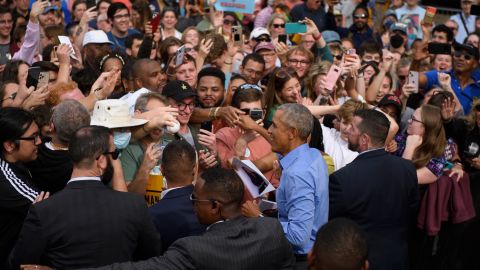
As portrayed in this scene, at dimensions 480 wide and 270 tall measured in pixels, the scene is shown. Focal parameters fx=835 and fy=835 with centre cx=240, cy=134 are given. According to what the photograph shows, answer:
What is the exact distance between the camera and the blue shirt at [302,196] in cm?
535

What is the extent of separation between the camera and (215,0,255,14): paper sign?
11.7 metres

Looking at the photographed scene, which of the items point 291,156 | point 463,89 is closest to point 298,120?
point 291,156

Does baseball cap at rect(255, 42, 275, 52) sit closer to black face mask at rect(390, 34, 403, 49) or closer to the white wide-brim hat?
black face mask at rect(390, 34, 403, 49)

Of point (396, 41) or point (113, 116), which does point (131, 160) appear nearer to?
point (113, 116)

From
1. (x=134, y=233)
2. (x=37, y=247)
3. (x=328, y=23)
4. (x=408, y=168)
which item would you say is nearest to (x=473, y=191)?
(x=408, y=168)

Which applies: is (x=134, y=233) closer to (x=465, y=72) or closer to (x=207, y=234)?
(x=207, y=234)

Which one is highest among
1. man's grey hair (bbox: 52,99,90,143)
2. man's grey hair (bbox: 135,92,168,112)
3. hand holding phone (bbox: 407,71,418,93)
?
man's grey hair (bbox: 52,99,90,143)

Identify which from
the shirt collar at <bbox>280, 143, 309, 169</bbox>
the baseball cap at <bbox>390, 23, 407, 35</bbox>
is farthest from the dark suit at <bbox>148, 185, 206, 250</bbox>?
the baseball cap at <bbox>390, 23, 407, 35</bbox>

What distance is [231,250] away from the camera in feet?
14.0

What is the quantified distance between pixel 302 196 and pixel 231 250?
1.21 metres

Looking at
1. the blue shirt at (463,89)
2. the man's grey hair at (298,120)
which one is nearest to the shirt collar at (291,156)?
the man's grey hair at (298,120)

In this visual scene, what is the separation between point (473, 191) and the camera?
805 cm

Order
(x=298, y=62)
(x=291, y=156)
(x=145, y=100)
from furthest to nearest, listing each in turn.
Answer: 1. (x=298, y=62)
2. (x=145, y=100)
3. (x=291, y=156)

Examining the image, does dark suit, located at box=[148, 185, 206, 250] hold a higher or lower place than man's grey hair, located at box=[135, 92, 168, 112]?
lower
